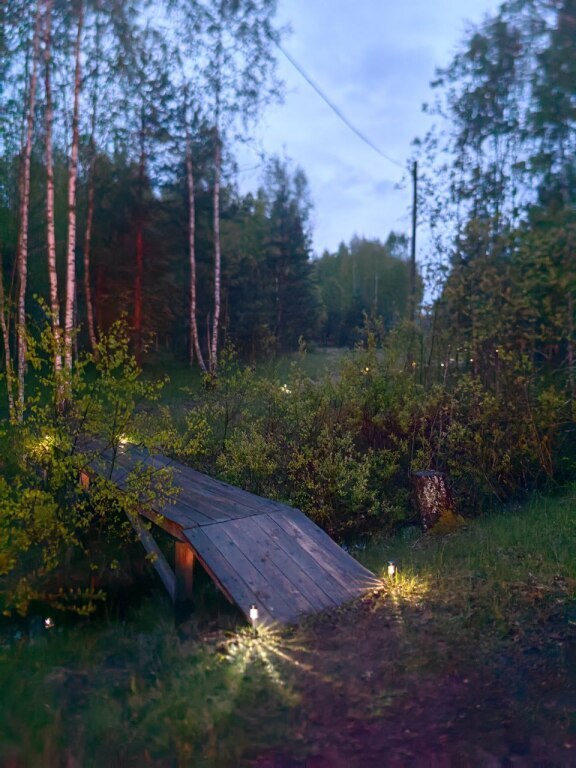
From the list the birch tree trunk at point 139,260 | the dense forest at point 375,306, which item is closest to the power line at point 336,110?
the dense forest at point 375,306

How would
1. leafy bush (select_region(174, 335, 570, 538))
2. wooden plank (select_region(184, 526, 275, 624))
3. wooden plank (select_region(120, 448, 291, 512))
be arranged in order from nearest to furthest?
1. wooden plank (select_region(184, 526, 275, 624))
2. wooden plank (select_region(120, 448, 291, 512))
3. leafy bush (select_region(174, 335, 570, 538))

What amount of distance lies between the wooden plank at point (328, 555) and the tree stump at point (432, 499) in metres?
1.89

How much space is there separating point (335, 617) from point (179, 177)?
17.1 meters

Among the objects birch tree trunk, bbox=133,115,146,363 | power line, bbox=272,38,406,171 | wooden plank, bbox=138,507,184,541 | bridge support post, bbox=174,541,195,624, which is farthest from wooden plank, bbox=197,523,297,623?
birch tree trunk, bbox=133,115,146,363

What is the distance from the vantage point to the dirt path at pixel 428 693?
2.87 meters

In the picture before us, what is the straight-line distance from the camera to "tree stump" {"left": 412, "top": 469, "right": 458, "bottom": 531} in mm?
6918

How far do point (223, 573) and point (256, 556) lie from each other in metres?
0.39

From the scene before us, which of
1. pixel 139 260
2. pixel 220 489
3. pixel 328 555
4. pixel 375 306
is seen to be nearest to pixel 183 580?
pixel 328 555

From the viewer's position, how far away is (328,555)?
5.08 meters

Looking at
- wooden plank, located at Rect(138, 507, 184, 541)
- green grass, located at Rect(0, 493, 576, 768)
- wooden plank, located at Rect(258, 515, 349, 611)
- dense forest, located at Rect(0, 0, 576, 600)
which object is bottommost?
green grass, located at Rect(0, 493, 576, 768)

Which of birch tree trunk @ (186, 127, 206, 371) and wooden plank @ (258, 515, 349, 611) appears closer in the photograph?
wooden plank @ (258, 515, 349, 611)

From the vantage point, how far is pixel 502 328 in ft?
28.2

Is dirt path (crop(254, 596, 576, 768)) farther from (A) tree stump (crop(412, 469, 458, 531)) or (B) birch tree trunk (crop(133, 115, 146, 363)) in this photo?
(B) birch tree trunk (crop(133, 115, 146, 363))

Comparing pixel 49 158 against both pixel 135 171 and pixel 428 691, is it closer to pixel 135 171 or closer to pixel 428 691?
pixel 135 171
